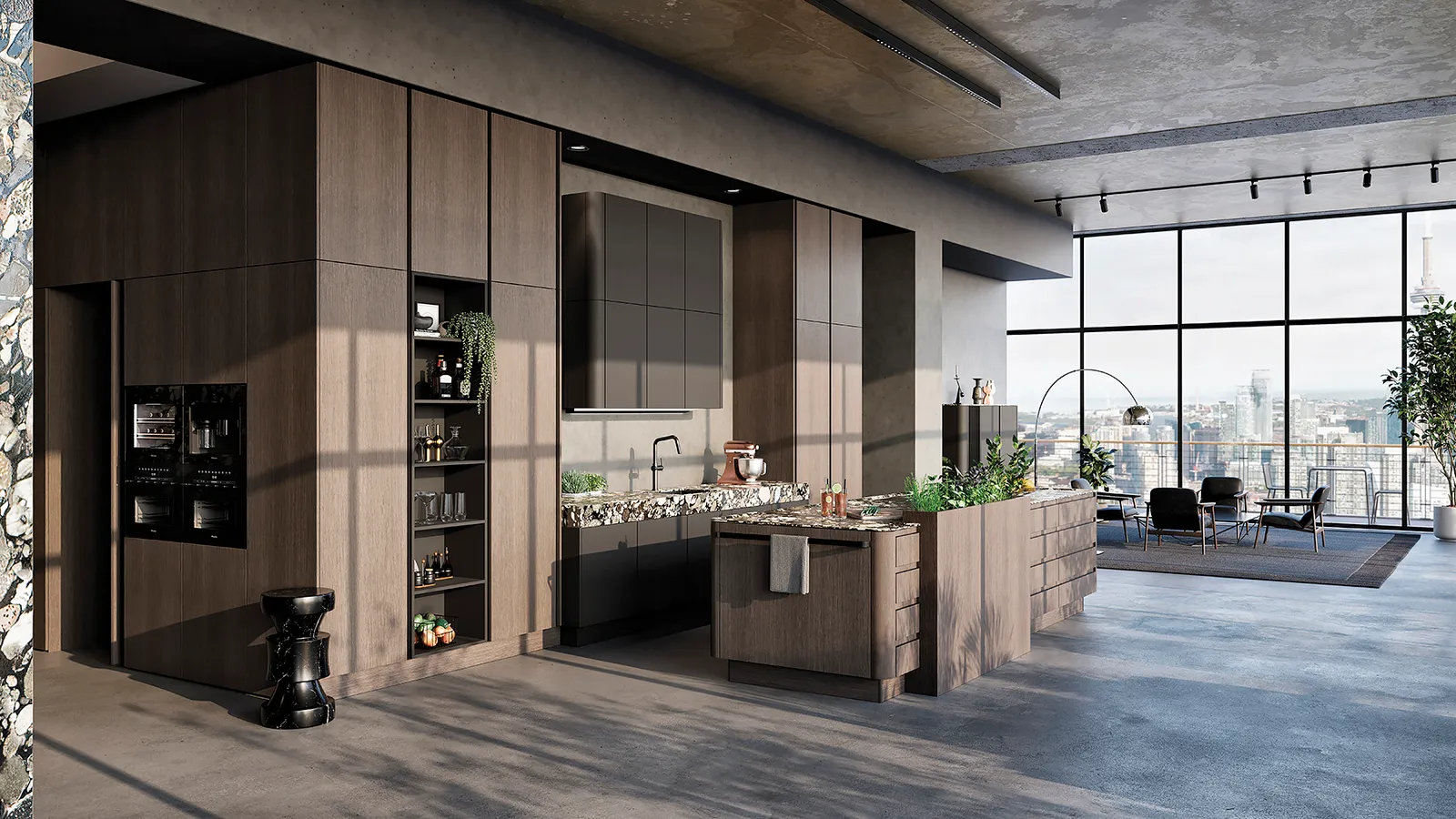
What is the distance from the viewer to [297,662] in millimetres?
4898

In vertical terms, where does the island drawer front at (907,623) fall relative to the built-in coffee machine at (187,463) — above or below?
below

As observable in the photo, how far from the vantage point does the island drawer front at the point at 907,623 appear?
530cm

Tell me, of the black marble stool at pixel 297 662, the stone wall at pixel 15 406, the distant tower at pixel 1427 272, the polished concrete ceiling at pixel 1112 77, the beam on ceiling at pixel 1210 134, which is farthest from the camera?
the distant tower at pixel 1427 272

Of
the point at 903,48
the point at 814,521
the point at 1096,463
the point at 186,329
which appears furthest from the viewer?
the point at 1096,463

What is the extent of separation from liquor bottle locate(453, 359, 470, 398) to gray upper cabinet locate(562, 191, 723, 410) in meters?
1.08

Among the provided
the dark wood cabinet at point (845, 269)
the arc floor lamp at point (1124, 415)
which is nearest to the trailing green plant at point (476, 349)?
the dark wood cabinet at point (845, 269)

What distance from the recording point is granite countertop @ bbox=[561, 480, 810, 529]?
6.59 metres

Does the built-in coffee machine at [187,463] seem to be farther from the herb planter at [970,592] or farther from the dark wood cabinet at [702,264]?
the herb planter at [970,592]

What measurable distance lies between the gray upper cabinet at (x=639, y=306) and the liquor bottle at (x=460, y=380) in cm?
108

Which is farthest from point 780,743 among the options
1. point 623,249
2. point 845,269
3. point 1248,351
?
point 1248,351

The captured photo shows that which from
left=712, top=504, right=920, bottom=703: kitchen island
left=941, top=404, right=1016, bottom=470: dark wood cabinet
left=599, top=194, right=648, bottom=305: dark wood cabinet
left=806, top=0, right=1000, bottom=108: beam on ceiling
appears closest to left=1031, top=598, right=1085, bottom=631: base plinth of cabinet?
left=712, top=504, right=920, bottom=703: kitchen island

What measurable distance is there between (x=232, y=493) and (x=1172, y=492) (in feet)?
30.1

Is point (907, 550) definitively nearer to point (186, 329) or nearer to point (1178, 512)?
point (186, 329)

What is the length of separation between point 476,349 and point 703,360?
233 centimetres
